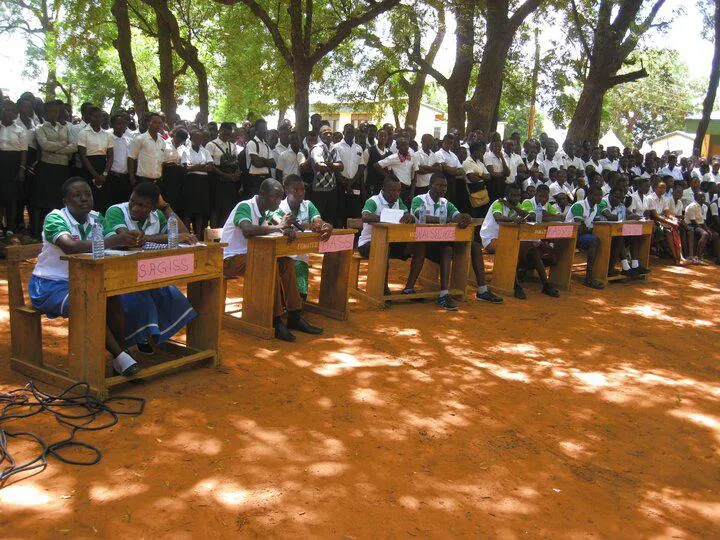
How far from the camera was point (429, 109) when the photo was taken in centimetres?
5591

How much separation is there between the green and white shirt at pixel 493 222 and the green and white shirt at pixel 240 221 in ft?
12.3

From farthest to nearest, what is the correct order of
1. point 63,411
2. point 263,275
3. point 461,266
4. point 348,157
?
point 348,157 → point 461,266 → point 263,275 → point 63,411

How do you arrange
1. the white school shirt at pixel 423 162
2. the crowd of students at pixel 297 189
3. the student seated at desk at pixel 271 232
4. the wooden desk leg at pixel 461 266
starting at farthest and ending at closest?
the white school shirt at pixel 423 162, the wooden desk leg at pixel 461 266, the crowd of students at pixel 297 189, the student seated at desk at pixel 271 232

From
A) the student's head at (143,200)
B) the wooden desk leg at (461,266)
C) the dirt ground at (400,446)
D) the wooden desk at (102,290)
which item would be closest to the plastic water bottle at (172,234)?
the wooden desk at (102,290)

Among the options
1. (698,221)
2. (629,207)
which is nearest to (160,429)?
(629,207)

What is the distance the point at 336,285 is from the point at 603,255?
16.4 ft

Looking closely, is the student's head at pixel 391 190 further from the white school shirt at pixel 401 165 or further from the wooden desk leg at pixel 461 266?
the white school shirt at pixel 401 165

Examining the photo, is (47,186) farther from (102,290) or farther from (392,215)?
(102,290)

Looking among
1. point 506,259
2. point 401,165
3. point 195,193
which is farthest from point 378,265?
point 195,193

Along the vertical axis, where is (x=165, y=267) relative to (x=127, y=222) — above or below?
below

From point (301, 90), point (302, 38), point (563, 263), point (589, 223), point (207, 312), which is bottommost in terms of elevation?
point (207, 312)

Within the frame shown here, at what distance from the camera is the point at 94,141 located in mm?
9117

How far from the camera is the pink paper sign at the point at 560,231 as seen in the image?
30.3 ft

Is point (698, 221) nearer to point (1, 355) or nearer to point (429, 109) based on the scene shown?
point (1, 355)
